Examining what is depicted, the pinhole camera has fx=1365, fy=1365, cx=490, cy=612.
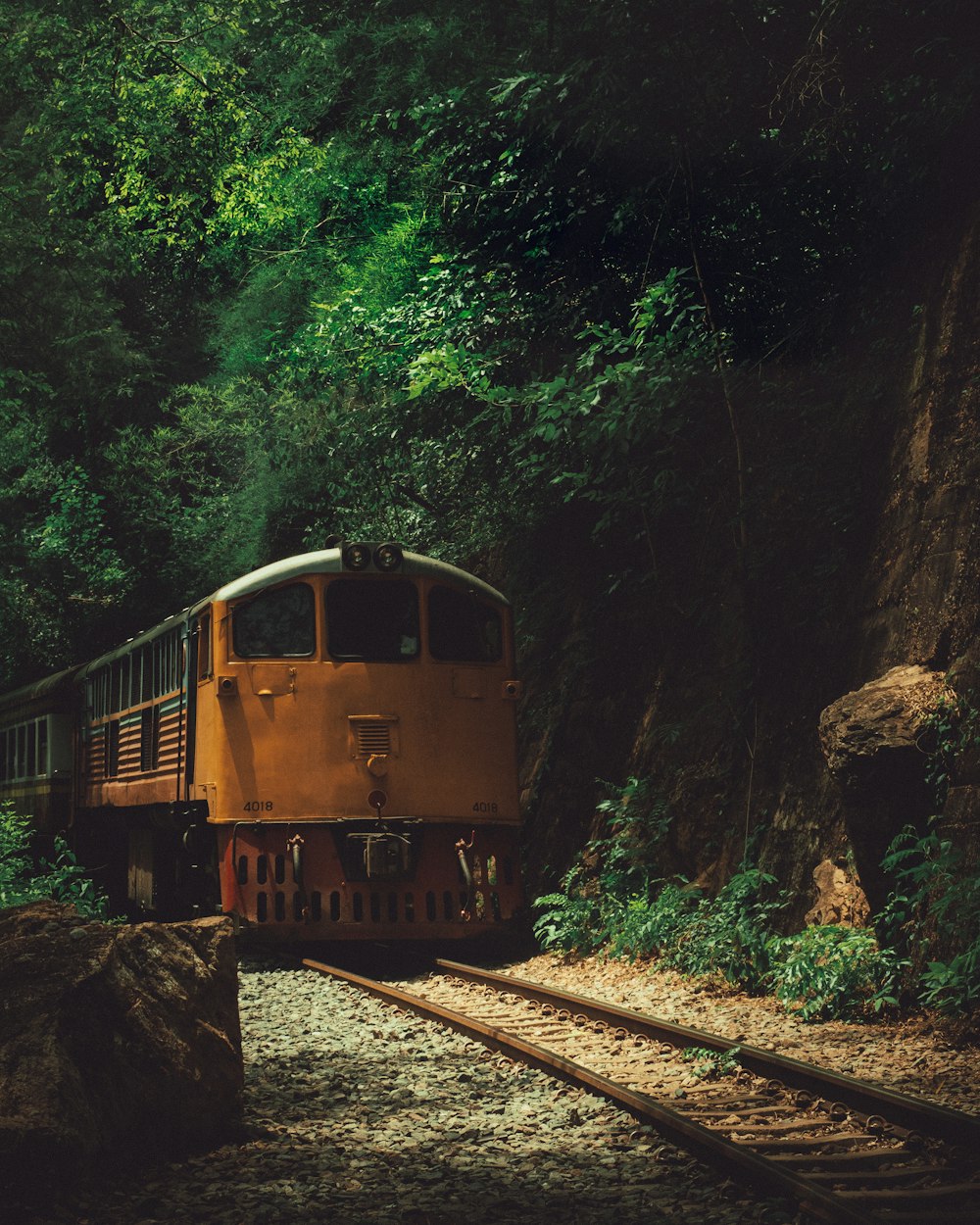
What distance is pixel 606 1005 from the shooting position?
8.31 meters

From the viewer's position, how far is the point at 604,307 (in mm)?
13109

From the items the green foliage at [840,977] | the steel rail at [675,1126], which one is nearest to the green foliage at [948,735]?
the green foliage at [840,977]

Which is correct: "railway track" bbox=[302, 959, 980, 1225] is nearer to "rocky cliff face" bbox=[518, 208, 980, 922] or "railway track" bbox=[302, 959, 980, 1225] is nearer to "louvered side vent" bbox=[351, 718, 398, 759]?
"rocky cliff face" bbox=[518, 208, 980, 922]

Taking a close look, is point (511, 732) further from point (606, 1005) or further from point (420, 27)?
point (420, 27)

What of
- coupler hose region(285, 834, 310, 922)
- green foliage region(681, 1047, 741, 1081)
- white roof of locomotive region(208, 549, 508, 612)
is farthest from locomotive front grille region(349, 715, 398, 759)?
green foliage region(681, 1047, 741, 1081)

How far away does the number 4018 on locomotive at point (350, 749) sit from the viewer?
36.0 ft

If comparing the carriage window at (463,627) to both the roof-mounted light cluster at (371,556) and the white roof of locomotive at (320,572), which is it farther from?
the roof-mounted light cluster at (371,556)

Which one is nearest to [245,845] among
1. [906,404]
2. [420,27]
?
[906,404]

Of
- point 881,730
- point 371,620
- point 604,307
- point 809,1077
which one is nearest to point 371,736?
point 371,620

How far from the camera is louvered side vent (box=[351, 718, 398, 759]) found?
36.9 ft

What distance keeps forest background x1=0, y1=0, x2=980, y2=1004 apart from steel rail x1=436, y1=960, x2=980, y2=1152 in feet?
7.37

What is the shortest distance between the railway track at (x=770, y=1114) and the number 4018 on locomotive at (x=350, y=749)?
2.57 meters

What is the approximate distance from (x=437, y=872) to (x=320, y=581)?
2641 mm

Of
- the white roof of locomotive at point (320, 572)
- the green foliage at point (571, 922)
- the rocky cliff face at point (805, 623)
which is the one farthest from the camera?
the green foliage at point (571, 922)
